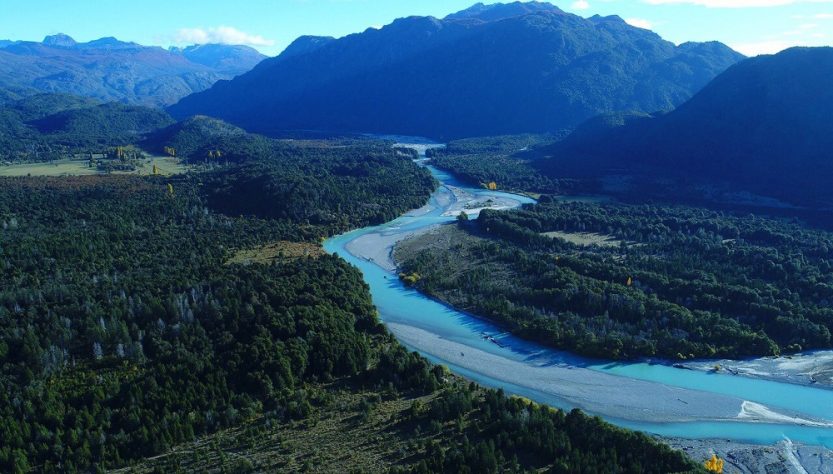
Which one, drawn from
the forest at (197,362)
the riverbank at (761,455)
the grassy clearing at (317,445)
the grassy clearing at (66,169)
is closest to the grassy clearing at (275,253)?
the forest at (197,362)

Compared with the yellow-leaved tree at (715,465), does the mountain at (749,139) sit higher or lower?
higher

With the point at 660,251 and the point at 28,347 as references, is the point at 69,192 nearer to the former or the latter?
the point at 28,347

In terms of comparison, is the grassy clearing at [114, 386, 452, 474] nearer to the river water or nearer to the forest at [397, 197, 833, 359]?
the river water

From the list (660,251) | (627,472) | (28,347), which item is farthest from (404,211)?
(627,472)

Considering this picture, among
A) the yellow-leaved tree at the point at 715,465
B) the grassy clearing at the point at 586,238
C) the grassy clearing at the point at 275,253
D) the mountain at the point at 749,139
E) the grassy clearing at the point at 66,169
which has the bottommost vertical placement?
the yellow-leaved tree at the point at 715,465

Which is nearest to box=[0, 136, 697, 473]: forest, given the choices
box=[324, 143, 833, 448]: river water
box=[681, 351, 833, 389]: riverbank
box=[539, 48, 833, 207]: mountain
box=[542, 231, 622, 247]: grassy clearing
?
box=[324, 143, 833, 448]: river water

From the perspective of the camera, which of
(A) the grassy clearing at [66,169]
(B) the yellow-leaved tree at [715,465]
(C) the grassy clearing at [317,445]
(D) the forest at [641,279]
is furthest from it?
(A) the grassy clearing at [66,169]

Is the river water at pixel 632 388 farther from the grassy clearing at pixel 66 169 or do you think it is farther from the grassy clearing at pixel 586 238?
the grassy clearing at pixel 66 169
